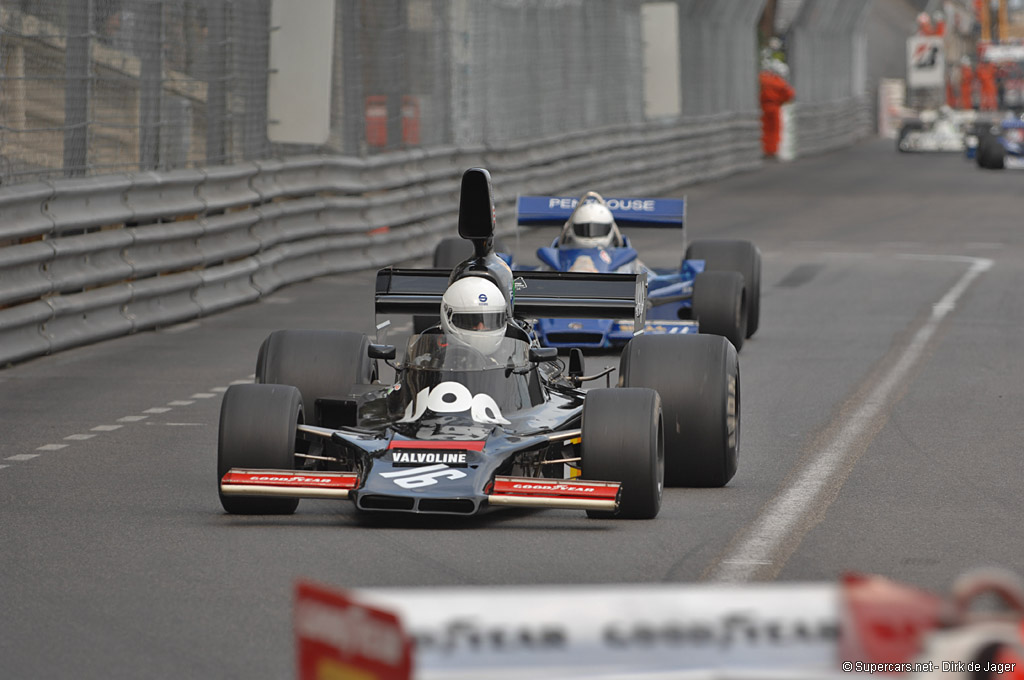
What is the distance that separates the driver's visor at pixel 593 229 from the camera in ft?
45.6

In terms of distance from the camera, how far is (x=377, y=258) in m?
20.1

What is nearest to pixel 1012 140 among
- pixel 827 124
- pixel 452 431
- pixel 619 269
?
pixel 827 124

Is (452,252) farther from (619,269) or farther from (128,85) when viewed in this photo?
(128,85)

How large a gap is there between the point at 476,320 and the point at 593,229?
596cm

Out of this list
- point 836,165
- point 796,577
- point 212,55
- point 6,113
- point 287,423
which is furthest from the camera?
point 836,165

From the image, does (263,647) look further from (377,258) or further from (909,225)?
(909,225)

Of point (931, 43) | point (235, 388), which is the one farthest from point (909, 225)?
point (931, 43)

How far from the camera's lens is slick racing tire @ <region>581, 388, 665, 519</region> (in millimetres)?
7195

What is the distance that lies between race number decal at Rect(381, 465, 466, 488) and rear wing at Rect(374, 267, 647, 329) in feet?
7.38

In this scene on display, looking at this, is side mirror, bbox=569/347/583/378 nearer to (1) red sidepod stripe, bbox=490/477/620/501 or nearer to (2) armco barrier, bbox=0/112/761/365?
(1) red sidepod stripe, bbox=490/477/620/501

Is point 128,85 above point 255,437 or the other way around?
above

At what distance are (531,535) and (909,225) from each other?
2182cm

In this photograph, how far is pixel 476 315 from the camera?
8.03 meters

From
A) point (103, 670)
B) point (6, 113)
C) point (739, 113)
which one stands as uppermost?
point (739, 113)
